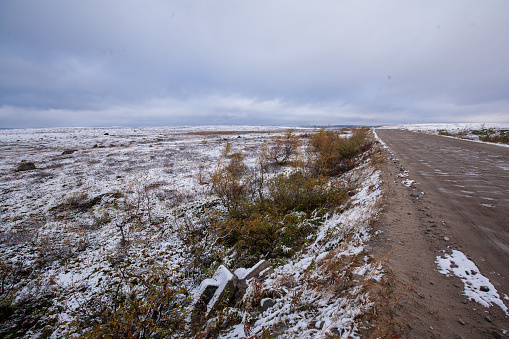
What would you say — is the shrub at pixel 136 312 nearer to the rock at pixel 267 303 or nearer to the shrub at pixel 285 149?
the rock at pixel 267 303

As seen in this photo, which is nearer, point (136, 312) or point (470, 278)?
point (470, 278)

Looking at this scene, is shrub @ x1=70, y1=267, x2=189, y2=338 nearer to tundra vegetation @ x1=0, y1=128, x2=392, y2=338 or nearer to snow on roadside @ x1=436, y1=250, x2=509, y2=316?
tundra vegetation @ x1=0, y1=128, x2=392, y2=338

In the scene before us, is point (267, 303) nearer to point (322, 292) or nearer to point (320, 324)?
point (322, 292)

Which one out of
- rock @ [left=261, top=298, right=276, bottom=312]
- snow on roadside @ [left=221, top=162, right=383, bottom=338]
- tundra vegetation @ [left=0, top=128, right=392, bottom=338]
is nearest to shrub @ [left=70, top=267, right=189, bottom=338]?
tundra vegetation @ [left=0, top=128, right=392, bottom=338]

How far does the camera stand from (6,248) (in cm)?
735

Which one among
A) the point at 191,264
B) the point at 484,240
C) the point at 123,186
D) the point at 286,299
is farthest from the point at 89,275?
the point at 484,240

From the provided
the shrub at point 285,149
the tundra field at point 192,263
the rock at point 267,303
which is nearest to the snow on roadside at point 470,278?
the tundra field at point 192,263

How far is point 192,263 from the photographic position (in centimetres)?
673

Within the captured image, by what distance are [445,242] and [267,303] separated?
3975mm

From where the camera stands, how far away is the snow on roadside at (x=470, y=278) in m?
2.71

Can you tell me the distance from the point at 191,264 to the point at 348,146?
15.4 meters

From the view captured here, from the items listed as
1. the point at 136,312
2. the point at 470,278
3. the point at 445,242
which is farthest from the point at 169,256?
the point at 445,242

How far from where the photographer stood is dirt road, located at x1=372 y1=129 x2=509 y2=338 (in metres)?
2.47

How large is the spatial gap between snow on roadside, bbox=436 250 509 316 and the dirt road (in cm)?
8
